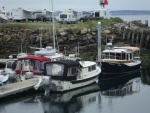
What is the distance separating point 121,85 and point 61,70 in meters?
7.19

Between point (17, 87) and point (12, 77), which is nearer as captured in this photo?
point (17, 87)

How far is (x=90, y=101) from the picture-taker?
27781mm

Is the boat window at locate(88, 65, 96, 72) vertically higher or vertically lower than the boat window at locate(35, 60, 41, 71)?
lower

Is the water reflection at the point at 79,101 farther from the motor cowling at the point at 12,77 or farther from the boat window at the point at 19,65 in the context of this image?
the boat window at the point at 19,65

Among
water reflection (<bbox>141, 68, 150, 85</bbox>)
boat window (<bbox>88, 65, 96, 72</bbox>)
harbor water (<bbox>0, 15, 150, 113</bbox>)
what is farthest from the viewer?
water reflection (<bbox>141, 68, 150, 85</bbox>)

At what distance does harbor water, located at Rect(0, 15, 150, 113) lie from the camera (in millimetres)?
25344

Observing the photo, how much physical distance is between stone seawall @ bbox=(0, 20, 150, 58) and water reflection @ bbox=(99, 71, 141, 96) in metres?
9.19

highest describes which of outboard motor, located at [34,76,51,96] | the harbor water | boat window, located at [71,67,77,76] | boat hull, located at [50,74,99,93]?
boat window, located at [71,67,77,76]

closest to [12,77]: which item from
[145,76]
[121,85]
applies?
[121,85]

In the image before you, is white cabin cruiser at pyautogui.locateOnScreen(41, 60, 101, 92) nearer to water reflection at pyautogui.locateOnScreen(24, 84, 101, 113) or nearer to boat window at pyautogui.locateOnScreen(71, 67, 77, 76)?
boat window at pyautogui.locateOnScreen(71, 67, 77, 76)

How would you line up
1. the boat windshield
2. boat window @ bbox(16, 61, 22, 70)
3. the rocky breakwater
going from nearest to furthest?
the boat windshield < boat window @ bbox(16, 61, 22, 70) < the rocky breakwater

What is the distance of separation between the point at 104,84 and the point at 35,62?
6.48 m

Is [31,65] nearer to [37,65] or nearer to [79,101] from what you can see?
[37,65]

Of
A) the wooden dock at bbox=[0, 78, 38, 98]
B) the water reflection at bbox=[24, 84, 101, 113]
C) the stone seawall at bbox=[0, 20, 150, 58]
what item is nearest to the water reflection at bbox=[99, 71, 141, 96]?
the water reflection at bbox=[24, 84, 101, 113]
